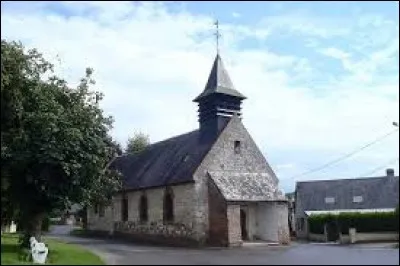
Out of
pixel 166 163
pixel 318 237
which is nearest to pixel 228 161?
pixel 166 163

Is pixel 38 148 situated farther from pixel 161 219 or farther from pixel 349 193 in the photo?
pixel 349 193

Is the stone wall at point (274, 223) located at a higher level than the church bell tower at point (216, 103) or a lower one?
lower

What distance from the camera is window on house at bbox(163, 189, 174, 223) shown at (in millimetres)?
37725

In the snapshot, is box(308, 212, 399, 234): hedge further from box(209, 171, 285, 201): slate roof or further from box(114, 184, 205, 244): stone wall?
box(114, 184, 205, 244): stone wall

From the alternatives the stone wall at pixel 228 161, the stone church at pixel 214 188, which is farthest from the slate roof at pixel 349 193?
the stone church at pixel 214 188

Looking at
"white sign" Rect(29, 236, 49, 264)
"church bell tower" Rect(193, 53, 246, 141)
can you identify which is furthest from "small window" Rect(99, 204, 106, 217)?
"white sign" Rect(29, 236, 49, 264)

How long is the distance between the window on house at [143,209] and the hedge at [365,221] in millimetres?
14668

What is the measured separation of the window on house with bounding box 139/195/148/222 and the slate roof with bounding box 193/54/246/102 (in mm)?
8309

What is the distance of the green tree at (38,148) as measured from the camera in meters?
25.2

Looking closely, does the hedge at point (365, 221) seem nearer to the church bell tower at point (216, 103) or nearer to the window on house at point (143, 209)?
the church bell tower at point (216, 103)

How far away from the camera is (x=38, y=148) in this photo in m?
25.4

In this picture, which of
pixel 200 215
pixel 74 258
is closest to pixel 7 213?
pixel 74 258

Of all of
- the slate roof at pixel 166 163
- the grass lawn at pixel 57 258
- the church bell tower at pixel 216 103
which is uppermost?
the church bell tower at pixel 216 103

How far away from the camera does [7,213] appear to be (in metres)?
28.6
